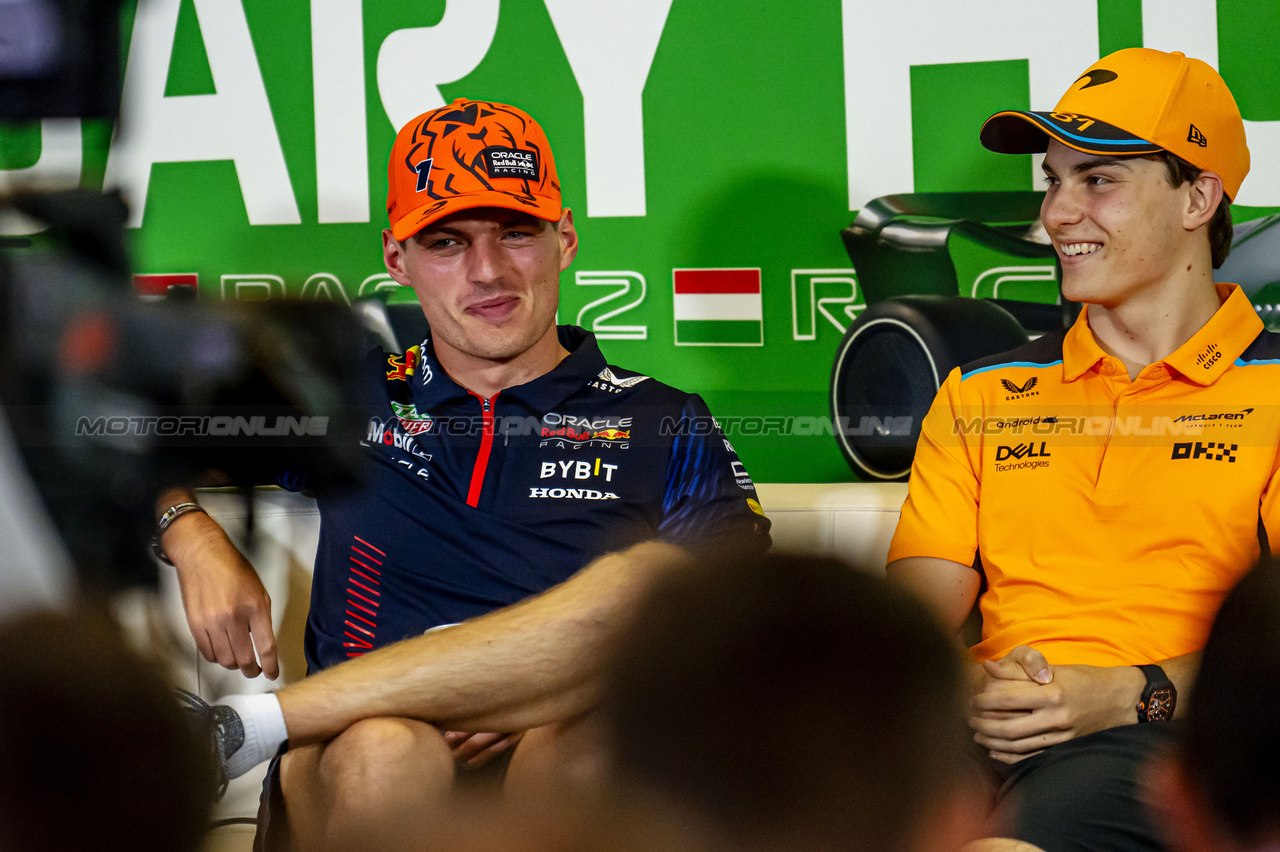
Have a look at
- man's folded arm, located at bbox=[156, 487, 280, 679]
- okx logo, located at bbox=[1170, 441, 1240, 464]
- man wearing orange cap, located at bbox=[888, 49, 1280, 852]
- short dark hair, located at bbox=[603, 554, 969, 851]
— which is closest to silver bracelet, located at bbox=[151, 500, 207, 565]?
man's folded arm, located at bbox=[156, 487, 280, 679]

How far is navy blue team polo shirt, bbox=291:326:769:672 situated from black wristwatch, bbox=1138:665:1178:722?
55cm

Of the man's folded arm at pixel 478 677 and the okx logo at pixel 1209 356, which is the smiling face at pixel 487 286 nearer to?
the man's folded arm at pixel 478 677

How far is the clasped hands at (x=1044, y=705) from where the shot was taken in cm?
139

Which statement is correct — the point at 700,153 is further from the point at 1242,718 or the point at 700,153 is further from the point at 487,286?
the point at 1242,718

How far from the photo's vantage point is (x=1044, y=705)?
1396 millimetres

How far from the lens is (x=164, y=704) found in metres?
0.49

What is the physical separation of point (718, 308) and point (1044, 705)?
118 centimetres

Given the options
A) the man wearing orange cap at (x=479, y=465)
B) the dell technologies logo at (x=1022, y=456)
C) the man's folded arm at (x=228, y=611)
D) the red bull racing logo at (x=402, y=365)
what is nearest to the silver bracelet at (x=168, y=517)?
the man wearing orange cap at (x=479, y=465)

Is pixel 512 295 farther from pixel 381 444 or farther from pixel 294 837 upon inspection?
pixel 294 837

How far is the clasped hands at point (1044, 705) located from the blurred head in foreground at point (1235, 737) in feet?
2.51

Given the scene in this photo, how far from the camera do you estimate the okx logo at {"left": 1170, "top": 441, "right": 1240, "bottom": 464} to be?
153 cm

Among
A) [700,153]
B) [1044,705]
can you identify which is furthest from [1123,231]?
[700,153]

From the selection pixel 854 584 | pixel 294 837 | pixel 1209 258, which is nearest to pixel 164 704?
pixel 854 584

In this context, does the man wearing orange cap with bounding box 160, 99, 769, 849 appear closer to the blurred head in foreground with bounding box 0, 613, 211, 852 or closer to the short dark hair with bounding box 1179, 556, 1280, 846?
the short dark hair with bounding box 1179, 556, 1280, 846
